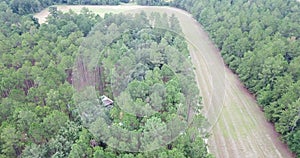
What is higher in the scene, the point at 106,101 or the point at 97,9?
the point at 106,101

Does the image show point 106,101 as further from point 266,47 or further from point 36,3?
point 36,3

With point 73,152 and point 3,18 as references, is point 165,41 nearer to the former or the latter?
point 73,152

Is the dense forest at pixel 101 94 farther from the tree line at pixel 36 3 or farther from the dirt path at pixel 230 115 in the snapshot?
the tree line at pixel 36 3

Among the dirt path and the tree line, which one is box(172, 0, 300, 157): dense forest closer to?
the dirt path

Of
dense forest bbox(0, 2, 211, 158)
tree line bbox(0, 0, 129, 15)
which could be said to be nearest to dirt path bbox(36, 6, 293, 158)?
dense forest bbox(0, 2, 211, 158)

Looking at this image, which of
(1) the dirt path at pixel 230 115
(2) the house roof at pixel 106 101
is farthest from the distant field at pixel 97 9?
(2) the house roof at pixel 106 101

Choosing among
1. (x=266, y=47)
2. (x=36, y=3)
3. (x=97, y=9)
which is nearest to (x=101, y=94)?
(x=266, y=47)

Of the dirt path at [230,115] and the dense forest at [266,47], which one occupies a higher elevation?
the dense forest at [266,47]
